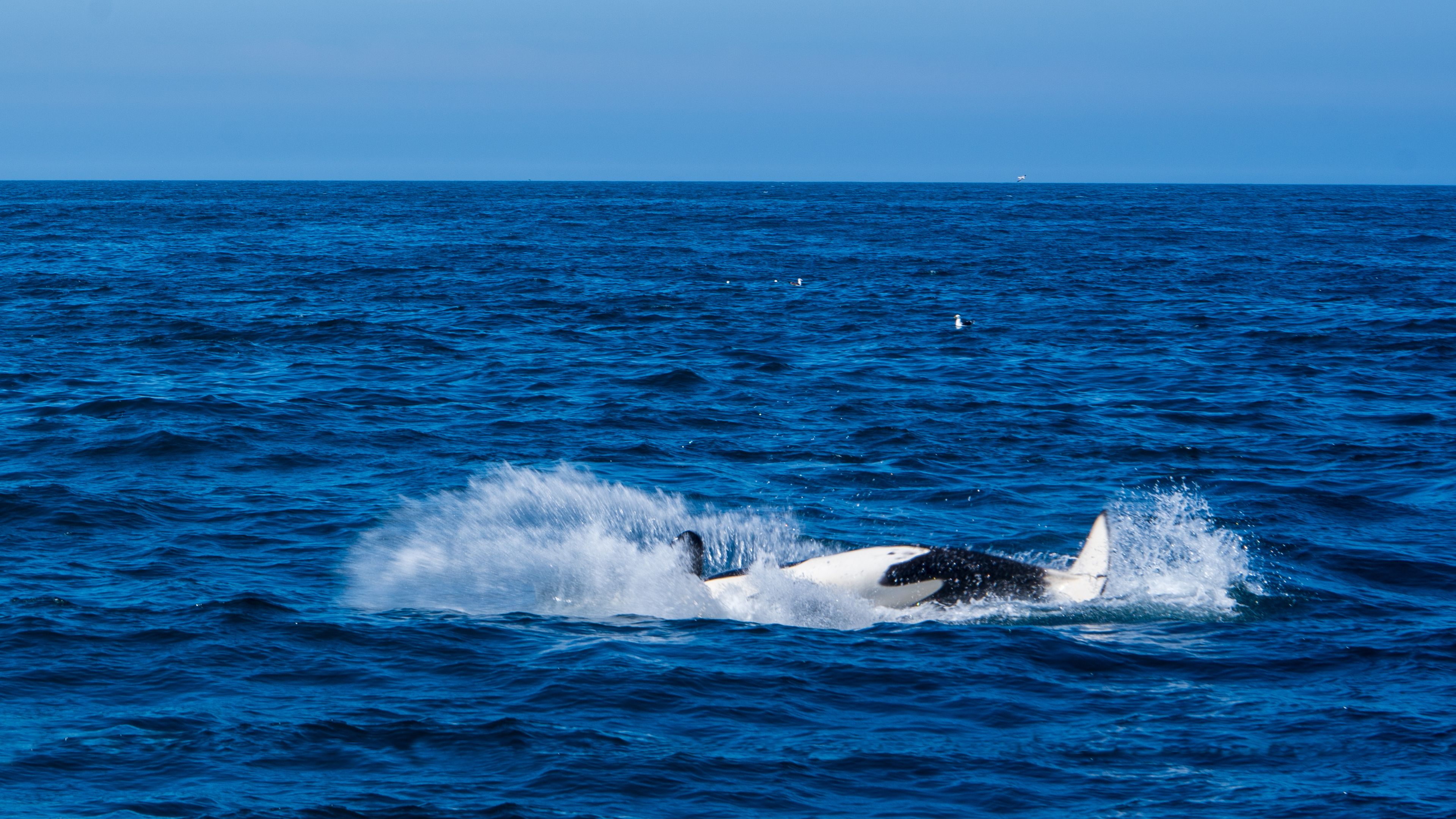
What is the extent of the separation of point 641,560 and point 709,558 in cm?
145

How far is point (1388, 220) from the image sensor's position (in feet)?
360

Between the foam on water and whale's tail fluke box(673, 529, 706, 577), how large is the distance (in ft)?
0.44

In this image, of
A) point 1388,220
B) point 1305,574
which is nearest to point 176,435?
point 1305,574

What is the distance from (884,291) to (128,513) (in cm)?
3697

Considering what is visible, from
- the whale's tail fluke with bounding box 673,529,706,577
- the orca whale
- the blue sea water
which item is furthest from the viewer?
the whale's tail fluke with bounding box 673,529,706,577

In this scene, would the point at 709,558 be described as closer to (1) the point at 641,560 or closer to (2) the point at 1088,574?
(1) the point at 641,560

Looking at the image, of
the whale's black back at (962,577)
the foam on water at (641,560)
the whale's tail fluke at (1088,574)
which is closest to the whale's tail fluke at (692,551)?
the foam on water at (641,560)

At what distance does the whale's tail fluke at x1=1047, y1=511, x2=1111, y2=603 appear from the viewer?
15.3 meters

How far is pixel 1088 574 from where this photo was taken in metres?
15.5

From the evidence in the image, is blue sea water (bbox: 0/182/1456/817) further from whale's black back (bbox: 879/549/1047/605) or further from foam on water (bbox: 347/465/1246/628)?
whale's black back (bbox: 879/549/1047/605)

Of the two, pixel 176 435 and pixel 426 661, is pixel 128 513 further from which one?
pixel 426 661

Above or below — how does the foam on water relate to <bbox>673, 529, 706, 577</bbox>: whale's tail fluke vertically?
below

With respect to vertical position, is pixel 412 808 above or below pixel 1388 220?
below

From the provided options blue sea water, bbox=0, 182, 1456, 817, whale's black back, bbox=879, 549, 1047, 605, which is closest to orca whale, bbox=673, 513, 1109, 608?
whale's black back, bbox=879, 549, 1047, 605
